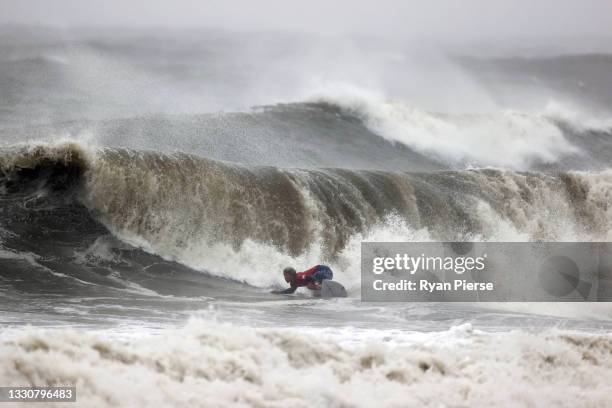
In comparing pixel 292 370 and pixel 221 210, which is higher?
pixel 221 210

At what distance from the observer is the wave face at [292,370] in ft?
18.8

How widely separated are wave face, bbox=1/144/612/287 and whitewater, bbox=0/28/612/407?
0.12 ft

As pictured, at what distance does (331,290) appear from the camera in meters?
11.7

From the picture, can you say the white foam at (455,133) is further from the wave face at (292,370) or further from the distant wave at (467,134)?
the wave face at (292,370)

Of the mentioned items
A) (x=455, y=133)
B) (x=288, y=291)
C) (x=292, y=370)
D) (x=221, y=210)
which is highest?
(x=455, y=133)

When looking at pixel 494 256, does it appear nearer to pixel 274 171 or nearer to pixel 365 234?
pixel 365 234

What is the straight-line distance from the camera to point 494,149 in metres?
26.3

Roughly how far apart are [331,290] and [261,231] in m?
2.42

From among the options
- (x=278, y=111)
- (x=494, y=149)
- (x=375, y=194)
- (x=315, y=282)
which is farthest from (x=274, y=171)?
(x=494, y=149)

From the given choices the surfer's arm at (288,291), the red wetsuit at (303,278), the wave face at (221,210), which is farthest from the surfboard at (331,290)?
the wave face at (221,210)

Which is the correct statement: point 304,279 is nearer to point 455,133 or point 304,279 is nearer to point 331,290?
point 331,290

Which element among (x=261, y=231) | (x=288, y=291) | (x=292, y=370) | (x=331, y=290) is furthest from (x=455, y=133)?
(x=292, y=370)

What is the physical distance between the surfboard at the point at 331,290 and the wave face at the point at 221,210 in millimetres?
1326

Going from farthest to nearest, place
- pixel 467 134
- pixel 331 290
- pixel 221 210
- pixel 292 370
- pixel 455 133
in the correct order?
1. pixel 467 134
2. pixel 455 133
3. pixel 221 210
4. pixel 331 290
5. pixel 292 370
